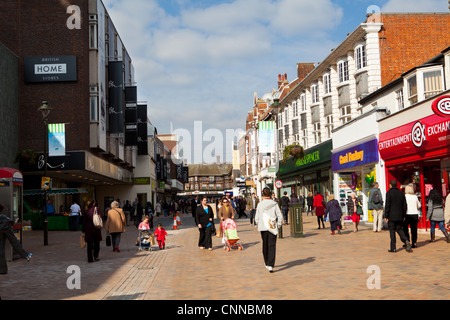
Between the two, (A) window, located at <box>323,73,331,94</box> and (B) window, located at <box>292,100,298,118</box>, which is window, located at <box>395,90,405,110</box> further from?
(B) window, located at <box>292,100,298,118</box>

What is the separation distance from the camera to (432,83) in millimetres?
18891

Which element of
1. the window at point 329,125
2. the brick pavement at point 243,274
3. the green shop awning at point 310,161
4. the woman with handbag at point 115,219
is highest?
the window at point 329,125

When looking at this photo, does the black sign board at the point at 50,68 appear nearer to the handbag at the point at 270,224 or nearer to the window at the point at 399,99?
the window at the point at 399,99

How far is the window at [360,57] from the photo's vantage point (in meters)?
30.0

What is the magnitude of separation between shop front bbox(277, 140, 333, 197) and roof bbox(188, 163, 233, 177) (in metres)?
103

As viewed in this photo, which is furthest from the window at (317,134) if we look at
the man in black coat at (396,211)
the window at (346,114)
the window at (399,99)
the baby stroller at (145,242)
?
the man in black coat at (396,211)

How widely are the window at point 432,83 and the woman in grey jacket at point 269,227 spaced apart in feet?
36.0

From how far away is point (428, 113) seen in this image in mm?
17656

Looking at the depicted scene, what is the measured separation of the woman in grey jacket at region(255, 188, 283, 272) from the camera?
10.5 m

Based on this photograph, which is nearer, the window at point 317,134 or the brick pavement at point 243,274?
the brick pavement at point 243,274

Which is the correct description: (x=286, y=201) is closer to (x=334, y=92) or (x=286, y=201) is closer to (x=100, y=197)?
(x=334, y=92)

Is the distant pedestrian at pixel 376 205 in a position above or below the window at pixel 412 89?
below

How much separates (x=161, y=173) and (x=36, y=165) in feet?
134
